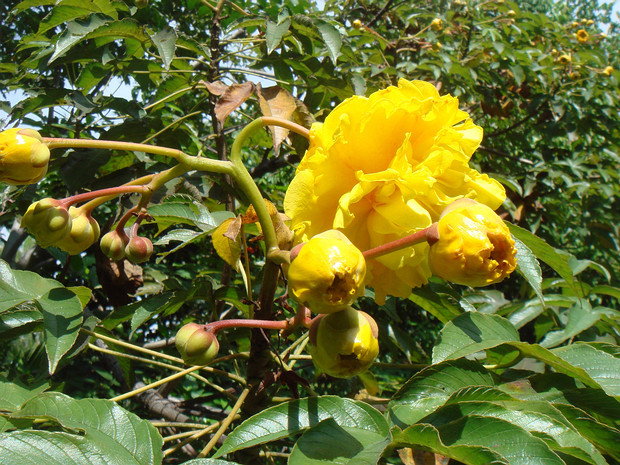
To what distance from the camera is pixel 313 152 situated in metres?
0.90

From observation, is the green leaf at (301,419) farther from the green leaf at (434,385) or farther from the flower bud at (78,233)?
the flower bud at (78,233)

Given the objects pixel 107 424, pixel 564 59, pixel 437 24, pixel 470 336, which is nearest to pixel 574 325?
pixel 470 336

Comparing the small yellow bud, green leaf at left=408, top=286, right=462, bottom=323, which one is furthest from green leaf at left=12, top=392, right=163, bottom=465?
the small yellow bud

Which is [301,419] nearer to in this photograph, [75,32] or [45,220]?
[45,220]

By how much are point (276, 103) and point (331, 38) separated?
382 mm

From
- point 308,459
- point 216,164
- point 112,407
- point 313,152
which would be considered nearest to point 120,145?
point 216,164

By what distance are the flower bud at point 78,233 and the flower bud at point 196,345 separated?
0.94 ft

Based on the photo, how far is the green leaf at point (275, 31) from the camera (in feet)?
5.28

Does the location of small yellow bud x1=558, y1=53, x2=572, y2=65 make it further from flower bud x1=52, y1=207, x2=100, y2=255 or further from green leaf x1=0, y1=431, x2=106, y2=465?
green leaf x1=0, y1=431, x2=106, y2=465

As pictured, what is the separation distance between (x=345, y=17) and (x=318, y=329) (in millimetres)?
3416

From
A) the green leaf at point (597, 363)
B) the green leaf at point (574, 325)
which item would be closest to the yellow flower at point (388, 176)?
the green leaf at point (597, 363)

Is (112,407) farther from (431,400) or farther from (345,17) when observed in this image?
(345,17)

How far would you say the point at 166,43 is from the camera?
159cm

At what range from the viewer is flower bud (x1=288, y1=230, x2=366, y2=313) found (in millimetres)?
654
